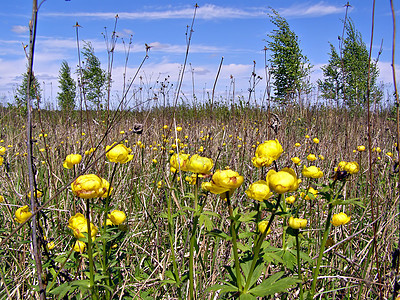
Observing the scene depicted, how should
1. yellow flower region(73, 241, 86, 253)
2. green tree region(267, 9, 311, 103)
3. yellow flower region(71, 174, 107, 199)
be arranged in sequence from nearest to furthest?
yellow flower region(71, 174, 107, 199) < yellow flower region(73, 241, 86, 253) < green tree region(267, 9, 311, 103)

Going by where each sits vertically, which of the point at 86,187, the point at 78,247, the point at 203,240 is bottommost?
the point at 203,240

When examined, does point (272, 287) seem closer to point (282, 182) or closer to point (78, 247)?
point (282, 182)

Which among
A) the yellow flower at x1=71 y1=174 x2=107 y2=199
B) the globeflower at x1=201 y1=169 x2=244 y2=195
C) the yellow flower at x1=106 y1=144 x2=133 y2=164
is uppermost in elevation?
the yellow flower at x1=106 y1=144 x2=133 y2=164

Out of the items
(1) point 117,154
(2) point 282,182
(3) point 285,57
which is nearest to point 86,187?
(1) point 117,154

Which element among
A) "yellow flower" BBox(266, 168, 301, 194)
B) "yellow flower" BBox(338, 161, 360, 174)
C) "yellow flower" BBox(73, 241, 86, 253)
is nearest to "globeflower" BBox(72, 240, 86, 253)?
"yellow flower" BBox(73, 241, 86, 253)

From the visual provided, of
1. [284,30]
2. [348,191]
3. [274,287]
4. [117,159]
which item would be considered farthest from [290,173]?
[284,30]

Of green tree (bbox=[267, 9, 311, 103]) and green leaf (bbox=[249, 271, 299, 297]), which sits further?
green tree (bbox=[267, 9, 311, 103])

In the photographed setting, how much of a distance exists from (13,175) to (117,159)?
184cm

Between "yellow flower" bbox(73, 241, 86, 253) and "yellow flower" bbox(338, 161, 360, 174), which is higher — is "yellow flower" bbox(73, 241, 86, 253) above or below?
below

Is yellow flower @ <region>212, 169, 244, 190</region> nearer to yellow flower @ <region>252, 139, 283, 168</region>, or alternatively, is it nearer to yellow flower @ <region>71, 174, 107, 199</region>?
yellow flower @ <region>252, 139, 283, 168</region>

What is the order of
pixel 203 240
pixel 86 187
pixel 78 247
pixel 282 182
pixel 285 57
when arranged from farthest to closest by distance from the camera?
pixel 285 57, pixel 203 240, pixel 78 247, pixel 86 187, pixel 282 182

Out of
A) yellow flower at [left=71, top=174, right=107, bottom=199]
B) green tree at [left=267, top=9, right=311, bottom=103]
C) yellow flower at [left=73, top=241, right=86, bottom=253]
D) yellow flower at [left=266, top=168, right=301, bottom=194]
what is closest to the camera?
yellow flower at [left=266, top=168, right=301, bottom=194]

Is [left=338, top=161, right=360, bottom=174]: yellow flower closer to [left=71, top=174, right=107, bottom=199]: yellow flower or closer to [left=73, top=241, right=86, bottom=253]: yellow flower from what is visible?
[left=71, top=174, right=107, bottom=199]: yellow flower

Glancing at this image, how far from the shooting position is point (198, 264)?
1476 millimetres
